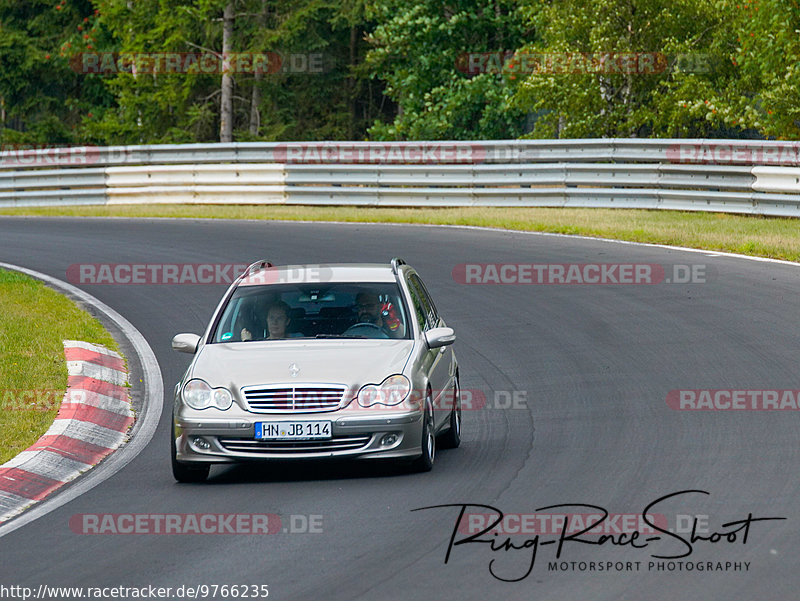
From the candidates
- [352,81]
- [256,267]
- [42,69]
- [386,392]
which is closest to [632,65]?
[256,267]

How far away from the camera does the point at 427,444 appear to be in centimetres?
955

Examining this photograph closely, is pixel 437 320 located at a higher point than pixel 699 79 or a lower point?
lower

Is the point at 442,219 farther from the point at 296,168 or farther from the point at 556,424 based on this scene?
the point at 556,424

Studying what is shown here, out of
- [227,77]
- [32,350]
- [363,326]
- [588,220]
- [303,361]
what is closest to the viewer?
[303,361]

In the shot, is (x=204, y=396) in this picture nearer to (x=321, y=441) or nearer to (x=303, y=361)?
(x=303, y=361)

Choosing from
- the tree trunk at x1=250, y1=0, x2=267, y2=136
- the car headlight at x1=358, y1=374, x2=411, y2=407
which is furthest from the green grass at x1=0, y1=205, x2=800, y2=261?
the tree trunk at x1=250, y1=0, x2=267, y2=136

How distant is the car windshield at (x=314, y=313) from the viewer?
411 inches

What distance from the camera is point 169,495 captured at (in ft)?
30.1

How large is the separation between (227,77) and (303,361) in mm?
39415

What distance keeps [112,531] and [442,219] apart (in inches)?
714

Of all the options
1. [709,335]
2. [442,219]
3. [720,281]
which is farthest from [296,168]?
[709,335]

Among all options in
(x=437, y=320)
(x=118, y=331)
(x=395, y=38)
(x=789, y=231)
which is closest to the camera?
(x=437, y=320)

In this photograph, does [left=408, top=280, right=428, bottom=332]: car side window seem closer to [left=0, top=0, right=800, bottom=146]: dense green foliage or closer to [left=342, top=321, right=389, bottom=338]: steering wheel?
[left=342, top=321, right=389, bottom=338]: steering wheel

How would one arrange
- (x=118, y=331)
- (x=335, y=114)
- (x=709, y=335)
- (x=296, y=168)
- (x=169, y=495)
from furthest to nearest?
(x=335, y=114) → (x=296, y=168) → (x=118, y=331) → (x=709, y=335) → (x=169, y=495)
